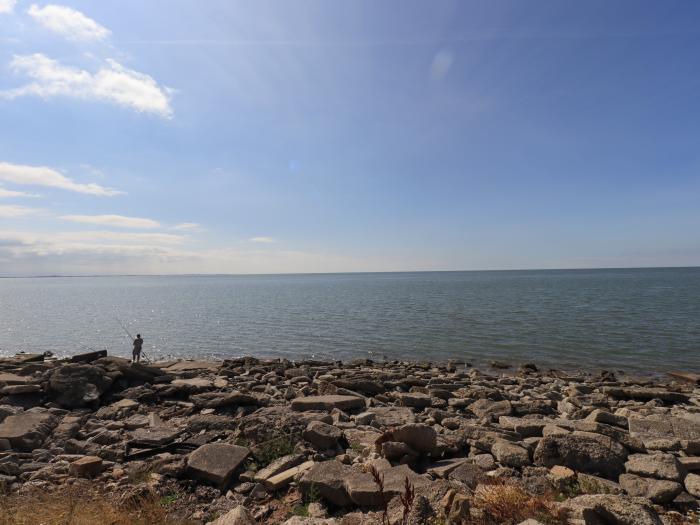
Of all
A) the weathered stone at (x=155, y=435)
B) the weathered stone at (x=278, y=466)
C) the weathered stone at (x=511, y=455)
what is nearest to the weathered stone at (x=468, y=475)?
the weathered stone at (x=511, y=455)

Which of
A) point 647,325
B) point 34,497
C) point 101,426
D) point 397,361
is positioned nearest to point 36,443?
point 101,426

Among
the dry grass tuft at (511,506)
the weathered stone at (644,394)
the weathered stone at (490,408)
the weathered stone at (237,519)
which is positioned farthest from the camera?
the weathered stone at (644,394)

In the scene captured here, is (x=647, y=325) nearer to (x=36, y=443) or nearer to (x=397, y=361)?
(x=397, y=361)

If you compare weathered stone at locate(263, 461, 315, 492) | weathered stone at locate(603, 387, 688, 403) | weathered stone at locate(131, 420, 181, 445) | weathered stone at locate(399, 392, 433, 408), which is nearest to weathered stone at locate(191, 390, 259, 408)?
weathered stone at locate(131, 420, 181, 445)

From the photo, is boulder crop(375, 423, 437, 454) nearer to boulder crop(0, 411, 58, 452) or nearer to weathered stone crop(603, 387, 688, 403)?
boulder crop(0, 411, 58, 452)

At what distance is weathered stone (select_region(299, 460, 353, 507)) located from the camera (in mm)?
6070

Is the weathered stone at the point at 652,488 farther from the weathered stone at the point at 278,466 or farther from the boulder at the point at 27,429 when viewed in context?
the boulder at the point at 27,429

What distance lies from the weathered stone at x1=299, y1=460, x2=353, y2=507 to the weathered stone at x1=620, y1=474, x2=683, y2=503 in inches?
177

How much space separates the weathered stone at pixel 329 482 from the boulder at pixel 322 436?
149 cm

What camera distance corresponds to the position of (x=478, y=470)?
672 cm

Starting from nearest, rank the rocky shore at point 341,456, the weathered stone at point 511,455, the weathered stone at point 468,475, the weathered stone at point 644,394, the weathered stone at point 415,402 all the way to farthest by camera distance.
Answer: the rocky shore at point 341,456 < the weathered stone at point 468,475 < the weathered stone at point 511,455 < the weathered stone at point 415,402 < the weathered stone at point 644,394

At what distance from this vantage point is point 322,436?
8203mm

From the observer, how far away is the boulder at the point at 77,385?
39.1 ft

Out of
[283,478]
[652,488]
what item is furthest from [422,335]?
[283,478]
